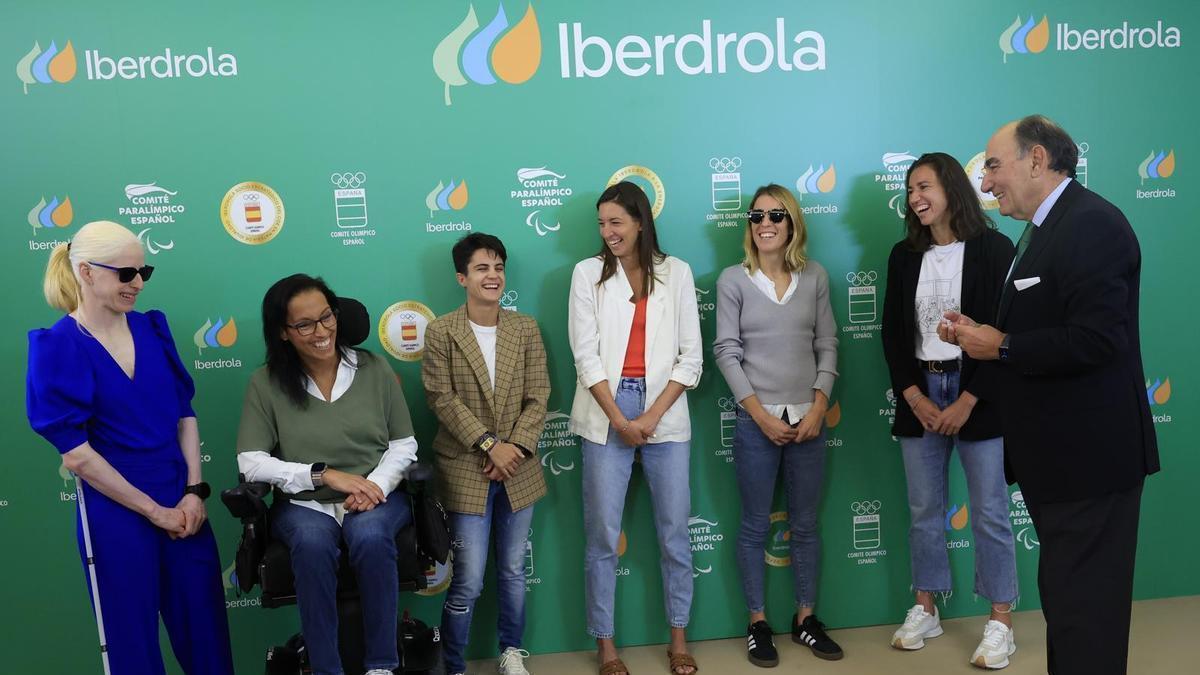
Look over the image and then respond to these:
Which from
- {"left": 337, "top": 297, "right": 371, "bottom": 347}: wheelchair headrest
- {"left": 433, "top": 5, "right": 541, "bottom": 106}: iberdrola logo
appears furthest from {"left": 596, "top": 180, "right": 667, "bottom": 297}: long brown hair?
{"left": 337, "top": 297, "right": 371, "bottom": 347}: wheelchair headrest

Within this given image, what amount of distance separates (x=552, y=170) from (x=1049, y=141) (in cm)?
177

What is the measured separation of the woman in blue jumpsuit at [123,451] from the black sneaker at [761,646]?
6.35ft

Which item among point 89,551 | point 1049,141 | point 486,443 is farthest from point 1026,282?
point 89,551

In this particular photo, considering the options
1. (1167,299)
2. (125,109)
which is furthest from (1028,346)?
(125,109)

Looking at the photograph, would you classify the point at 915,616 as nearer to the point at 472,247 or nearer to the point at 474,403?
the point at 474,403

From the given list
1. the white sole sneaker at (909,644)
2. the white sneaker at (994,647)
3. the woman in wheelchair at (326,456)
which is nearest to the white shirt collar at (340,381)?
the woman in wheelchair at (326,456)

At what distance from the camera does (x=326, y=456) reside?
2.87m

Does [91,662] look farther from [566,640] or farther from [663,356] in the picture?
[663,356]

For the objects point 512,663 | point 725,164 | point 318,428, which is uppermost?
point 725,164

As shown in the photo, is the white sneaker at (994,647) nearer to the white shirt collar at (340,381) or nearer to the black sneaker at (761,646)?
the black sneaker at (761,646)

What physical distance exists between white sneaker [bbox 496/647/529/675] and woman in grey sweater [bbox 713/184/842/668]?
908 millimetres

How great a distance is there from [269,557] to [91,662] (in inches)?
51.9

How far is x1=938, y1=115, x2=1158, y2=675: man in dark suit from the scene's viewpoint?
2199 mm

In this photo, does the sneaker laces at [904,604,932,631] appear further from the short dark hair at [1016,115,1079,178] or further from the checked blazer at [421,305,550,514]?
the short dark hair at [1016,115,1079,178]
